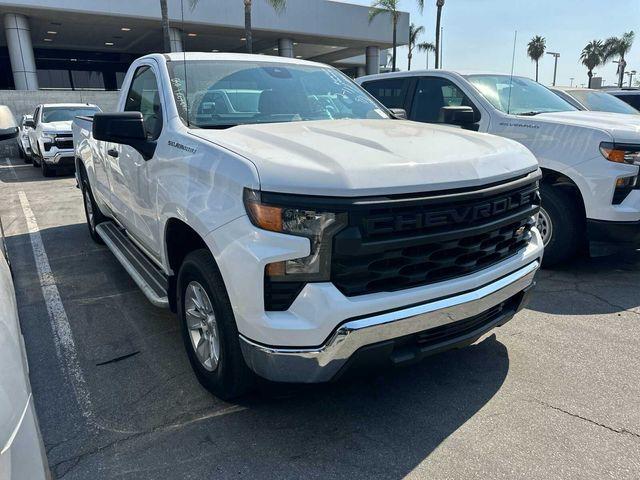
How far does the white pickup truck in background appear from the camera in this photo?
4484 millimetres

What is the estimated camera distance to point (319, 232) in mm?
2193

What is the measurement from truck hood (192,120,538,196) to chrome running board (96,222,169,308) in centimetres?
118

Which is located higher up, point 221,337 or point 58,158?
point 221,337

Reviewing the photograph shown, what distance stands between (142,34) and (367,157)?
30.1 m

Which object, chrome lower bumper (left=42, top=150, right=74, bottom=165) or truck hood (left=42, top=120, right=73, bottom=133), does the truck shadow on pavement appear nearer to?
chrome lower bumper (left=42, top=150, right=74, bottom=165)

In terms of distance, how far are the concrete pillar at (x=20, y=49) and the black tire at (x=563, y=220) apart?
25.5 metres

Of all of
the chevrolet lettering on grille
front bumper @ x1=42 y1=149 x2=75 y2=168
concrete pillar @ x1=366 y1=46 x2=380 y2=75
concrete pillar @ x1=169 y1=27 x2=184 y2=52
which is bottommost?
front bumper @ x1=42 y1=149 x2=75 y2=168

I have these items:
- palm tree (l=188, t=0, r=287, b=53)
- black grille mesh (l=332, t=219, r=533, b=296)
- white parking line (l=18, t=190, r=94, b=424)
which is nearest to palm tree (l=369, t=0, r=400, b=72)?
palm tree (l=188, t=0, r=287, b=53)

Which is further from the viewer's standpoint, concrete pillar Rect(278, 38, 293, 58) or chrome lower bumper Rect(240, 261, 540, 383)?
concrete pillar Rect(278, 38, 293, 58)

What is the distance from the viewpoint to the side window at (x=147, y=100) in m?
3.44

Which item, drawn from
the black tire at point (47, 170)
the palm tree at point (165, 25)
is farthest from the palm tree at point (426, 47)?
the black tire at point (47, 170)

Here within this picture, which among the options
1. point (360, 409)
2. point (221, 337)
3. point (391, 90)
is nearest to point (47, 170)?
point (391, 90)

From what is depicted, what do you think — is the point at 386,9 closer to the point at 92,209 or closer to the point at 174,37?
the point at 174,37

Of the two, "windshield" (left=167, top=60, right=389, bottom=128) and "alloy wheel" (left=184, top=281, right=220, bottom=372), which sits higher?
"windshield" (left=167, top=60, right=389, bottom=128)
